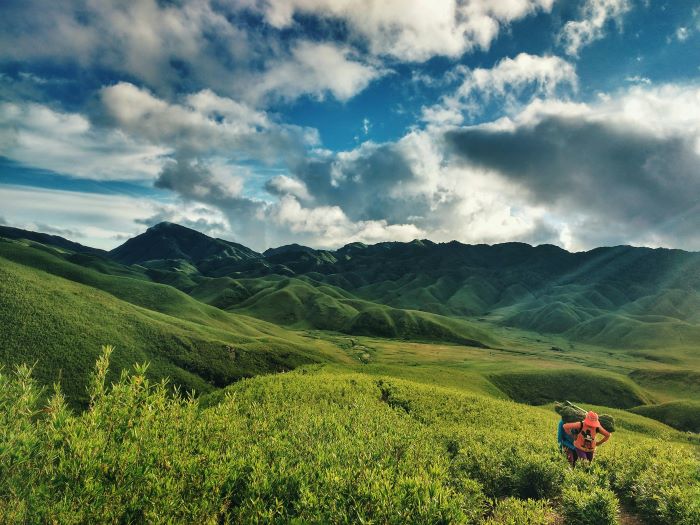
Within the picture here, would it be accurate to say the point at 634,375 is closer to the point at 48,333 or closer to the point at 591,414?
the point at 591,414

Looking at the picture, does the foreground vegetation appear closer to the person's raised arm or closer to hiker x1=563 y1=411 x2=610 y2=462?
hiker x1=563 y1=411 x2=610 y2=462

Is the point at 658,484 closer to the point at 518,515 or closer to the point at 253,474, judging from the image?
the point at 518,515

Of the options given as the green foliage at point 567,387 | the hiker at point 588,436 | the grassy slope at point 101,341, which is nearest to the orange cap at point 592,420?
the hiker at point 588,436

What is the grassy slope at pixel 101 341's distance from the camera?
70312 mm

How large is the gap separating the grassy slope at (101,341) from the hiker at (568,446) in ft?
226

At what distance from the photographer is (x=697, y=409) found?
75.5m

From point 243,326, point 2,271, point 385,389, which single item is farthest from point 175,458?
point 243,326

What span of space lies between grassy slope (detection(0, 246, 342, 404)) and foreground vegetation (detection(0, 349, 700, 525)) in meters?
62.0

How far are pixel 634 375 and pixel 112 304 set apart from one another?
16501cm

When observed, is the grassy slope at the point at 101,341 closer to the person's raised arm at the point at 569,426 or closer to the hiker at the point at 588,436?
the person's raised arm at the point at 569,426

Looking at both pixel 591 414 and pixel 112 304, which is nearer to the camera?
pixel 591 414

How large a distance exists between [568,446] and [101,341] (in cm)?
8652

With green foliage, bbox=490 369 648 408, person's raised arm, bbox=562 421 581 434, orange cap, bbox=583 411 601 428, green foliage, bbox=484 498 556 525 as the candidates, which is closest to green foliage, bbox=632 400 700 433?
green foliage, bbox=490 369 648 408

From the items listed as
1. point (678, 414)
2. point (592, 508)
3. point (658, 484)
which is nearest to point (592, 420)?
point (658, 484)
